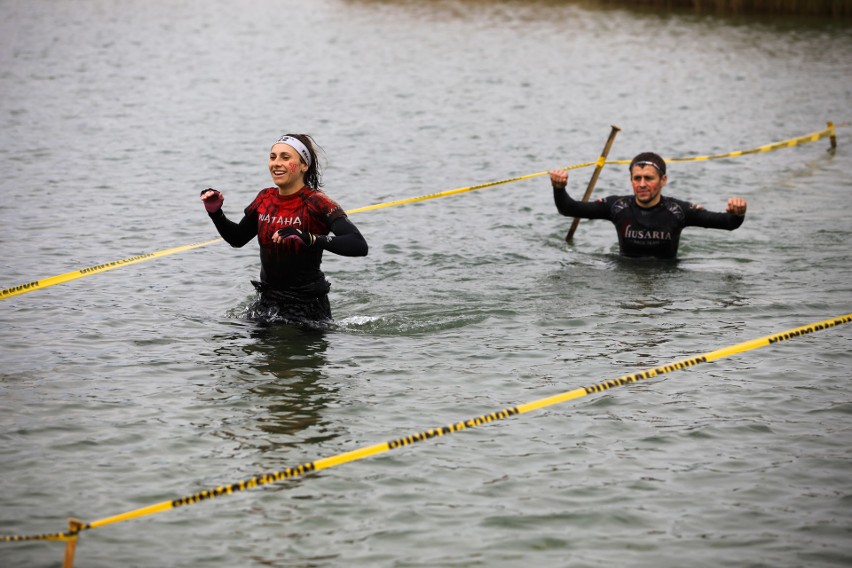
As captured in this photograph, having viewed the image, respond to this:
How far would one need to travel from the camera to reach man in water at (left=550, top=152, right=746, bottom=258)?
12.3 m

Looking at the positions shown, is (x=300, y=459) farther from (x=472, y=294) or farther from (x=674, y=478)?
(x=472, y=294)

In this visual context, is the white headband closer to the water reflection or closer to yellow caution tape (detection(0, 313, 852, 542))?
the water reflection

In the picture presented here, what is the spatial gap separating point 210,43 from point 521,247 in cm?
2387

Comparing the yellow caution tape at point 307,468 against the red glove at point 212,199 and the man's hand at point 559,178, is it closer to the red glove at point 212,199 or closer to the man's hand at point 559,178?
the red glove at point 212,199

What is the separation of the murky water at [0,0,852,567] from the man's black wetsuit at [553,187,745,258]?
26 centimetres

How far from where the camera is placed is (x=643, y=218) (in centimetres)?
1271

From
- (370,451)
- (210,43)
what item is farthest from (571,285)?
(210,43)

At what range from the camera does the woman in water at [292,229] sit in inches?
361

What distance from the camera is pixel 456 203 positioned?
1678 cm

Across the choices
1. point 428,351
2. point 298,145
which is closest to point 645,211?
point 428,351

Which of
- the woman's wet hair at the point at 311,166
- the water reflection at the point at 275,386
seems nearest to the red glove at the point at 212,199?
the woman's wet hair at the point at 311,166

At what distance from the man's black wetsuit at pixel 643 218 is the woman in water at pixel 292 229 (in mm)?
3629

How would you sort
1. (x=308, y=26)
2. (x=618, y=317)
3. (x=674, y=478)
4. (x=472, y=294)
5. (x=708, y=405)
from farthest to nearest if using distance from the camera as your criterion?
(x=308, y=26) < (x=472, y=294) < (x=618, y=317) < (x=708, y=405) < (x=674, y=478)

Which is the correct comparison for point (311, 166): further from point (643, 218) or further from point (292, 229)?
point (643, 218)
